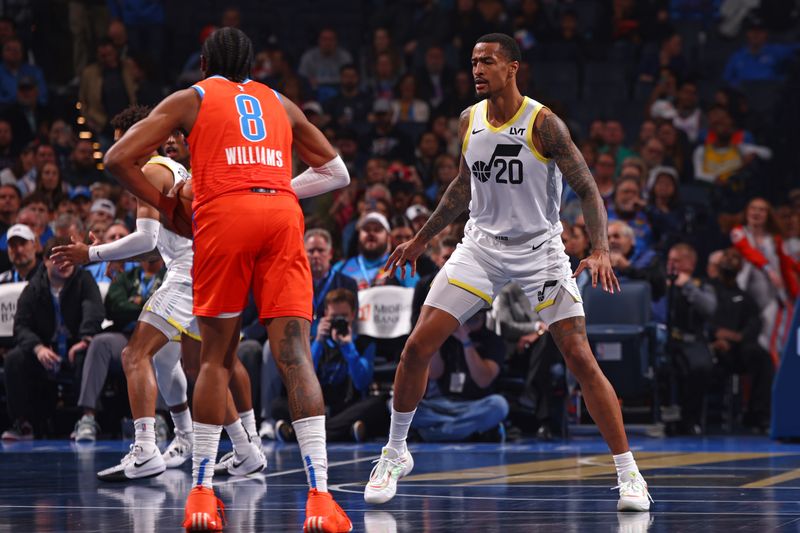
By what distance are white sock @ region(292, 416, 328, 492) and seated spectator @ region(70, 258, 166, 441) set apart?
17.2 ft

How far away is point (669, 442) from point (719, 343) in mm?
1787

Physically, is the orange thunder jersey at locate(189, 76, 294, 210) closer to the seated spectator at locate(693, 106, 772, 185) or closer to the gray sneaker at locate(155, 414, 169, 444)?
the gray sneaker at locate(155, 414, 169, 444)

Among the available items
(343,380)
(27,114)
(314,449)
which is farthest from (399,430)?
(27,114)

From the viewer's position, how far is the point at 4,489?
24.6 feet

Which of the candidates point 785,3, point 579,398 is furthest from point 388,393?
point 785,3

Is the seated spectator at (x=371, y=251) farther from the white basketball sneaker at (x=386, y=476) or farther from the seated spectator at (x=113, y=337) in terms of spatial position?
the white basketball sneaker at (x=386, y=476)

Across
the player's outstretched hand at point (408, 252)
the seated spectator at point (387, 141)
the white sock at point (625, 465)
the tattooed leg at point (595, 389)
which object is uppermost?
the seated spectator at point (387, 141)

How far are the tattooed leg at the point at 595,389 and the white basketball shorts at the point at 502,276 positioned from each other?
0.19 metres

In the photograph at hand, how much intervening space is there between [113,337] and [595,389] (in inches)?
227

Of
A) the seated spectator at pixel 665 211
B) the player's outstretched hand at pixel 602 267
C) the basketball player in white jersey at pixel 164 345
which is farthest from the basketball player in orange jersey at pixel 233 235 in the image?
the seated spectator at pixel 665 211

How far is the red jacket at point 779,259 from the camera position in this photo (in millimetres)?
12836

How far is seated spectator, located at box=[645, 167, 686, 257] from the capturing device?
41.7 ft

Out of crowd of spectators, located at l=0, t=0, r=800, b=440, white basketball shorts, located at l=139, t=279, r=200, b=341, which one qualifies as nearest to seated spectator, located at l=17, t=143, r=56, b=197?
crowd of spectators, located at l=0, t=0, r=800, b=440

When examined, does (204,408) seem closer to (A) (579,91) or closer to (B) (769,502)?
(B) (769,502)
